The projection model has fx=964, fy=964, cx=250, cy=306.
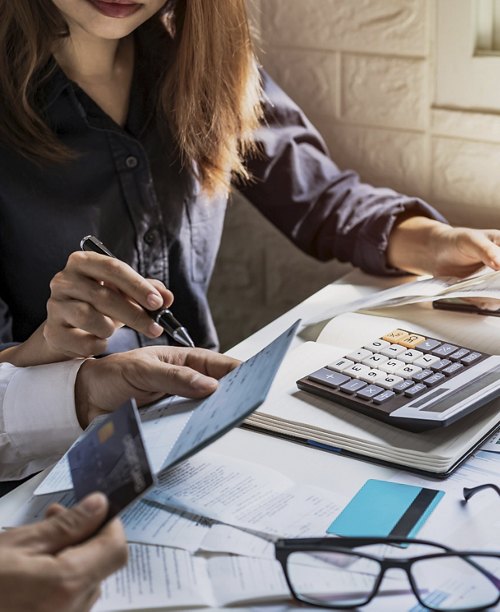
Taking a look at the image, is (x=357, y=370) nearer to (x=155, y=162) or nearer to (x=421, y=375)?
(x=421, y=375)

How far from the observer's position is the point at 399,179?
1.62 meters

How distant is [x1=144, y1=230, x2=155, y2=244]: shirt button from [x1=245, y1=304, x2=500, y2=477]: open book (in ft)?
1.10

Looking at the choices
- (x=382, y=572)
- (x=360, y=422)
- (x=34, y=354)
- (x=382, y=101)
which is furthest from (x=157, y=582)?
(x=382, y=101)

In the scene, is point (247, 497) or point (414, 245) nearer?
point (247, 497)

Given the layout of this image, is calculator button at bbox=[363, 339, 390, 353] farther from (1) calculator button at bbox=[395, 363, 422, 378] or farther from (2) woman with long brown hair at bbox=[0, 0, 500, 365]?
(2) woman with long brown hair at bbox=[0, 0, 500, 365]

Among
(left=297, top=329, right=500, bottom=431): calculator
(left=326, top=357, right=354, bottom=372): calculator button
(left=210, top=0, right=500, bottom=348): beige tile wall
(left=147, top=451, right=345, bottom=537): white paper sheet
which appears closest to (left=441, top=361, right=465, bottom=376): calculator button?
(left=297, top=329, right=500, bottom=431): calculator

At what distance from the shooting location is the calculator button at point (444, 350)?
109 cm

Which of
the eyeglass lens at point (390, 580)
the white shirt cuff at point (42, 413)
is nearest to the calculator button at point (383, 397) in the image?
the eyeglass lens at point (390, 580)

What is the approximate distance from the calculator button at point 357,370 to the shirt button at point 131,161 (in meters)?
0.50

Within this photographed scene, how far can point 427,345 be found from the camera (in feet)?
3.64

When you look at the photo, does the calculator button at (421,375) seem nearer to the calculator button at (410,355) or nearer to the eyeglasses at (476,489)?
the calculator button at (410,355)

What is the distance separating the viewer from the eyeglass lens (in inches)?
29.9

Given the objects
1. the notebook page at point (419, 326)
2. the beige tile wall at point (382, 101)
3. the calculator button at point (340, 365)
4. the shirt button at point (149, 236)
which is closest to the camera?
the calculator button at point (340, 365)

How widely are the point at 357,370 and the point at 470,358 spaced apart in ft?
0.43
